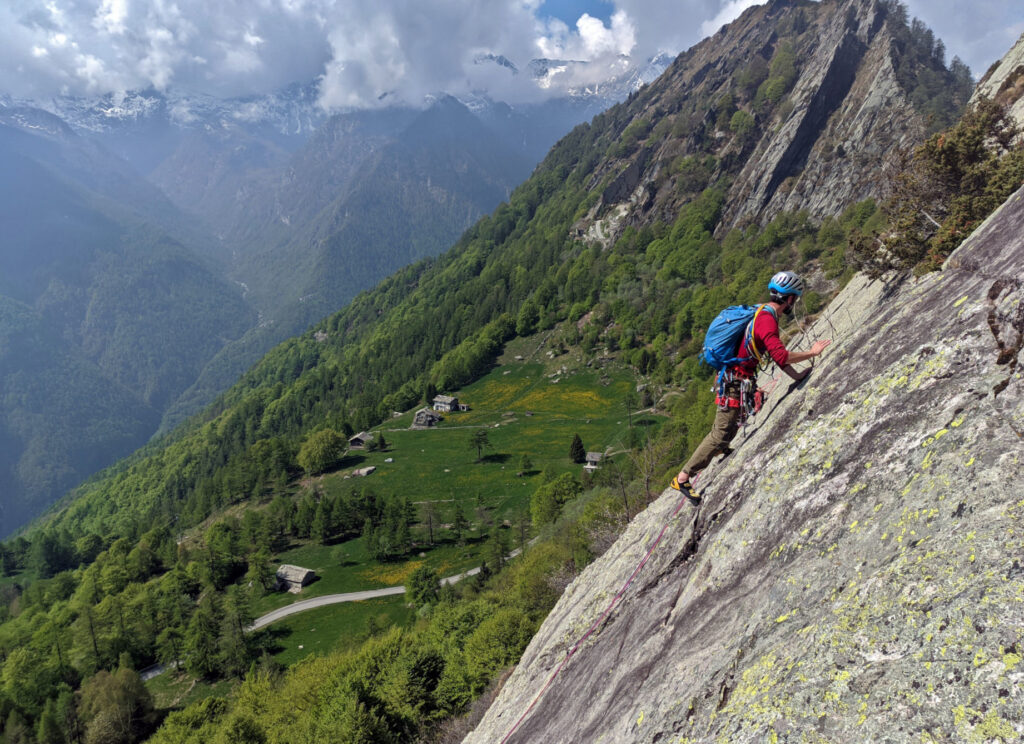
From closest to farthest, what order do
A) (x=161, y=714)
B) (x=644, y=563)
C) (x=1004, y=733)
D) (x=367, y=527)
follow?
(x=1004, y=733) → (x=644, y=563) → (x=161, y=714) → (x=367, y=527)

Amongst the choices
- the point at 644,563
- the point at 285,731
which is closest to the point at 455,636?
the point at 285,731

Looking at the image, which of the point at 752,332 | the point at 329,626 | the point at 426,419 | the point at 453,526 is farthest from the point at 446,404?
the point at 752,332

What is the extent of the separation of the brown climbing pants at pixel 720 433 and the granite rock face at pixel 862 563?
0.49m

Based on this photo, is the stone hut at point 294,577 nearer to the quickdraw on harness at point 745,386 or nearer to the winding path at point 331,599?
the winding path at point 331,599

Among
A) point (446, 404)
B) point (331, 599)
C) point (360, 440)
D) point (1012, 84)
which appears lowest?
point (1012, 84)

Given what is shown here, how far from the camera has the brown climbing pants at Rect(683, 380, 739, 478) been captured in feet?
37.6

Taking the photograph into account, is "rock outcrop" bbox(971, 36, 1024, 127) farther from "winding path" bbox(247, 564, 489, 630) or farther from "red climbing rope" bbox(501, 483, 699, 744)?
"winding path" bbox(247, 564, 489, 630)

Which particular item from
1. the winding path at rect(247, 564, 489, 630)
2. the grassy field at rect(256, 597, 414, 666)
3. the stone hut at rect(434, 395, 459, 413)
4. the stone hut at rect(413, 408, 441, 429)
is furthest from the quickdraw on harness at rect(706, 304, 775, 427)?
the stone hut at rect(434, 395, 459, 413)

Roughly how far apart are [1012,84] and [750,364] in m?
22.8

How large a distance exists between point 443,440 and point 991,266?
138636 millimetres

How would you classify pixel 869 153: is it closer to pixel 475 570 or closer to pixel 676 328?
pixel 676 328

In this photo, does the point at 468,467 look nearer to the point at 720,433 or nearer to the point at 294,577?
the point at 294,577

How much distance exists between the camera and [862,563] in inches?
265

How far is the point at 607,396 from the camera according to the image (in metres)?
144
